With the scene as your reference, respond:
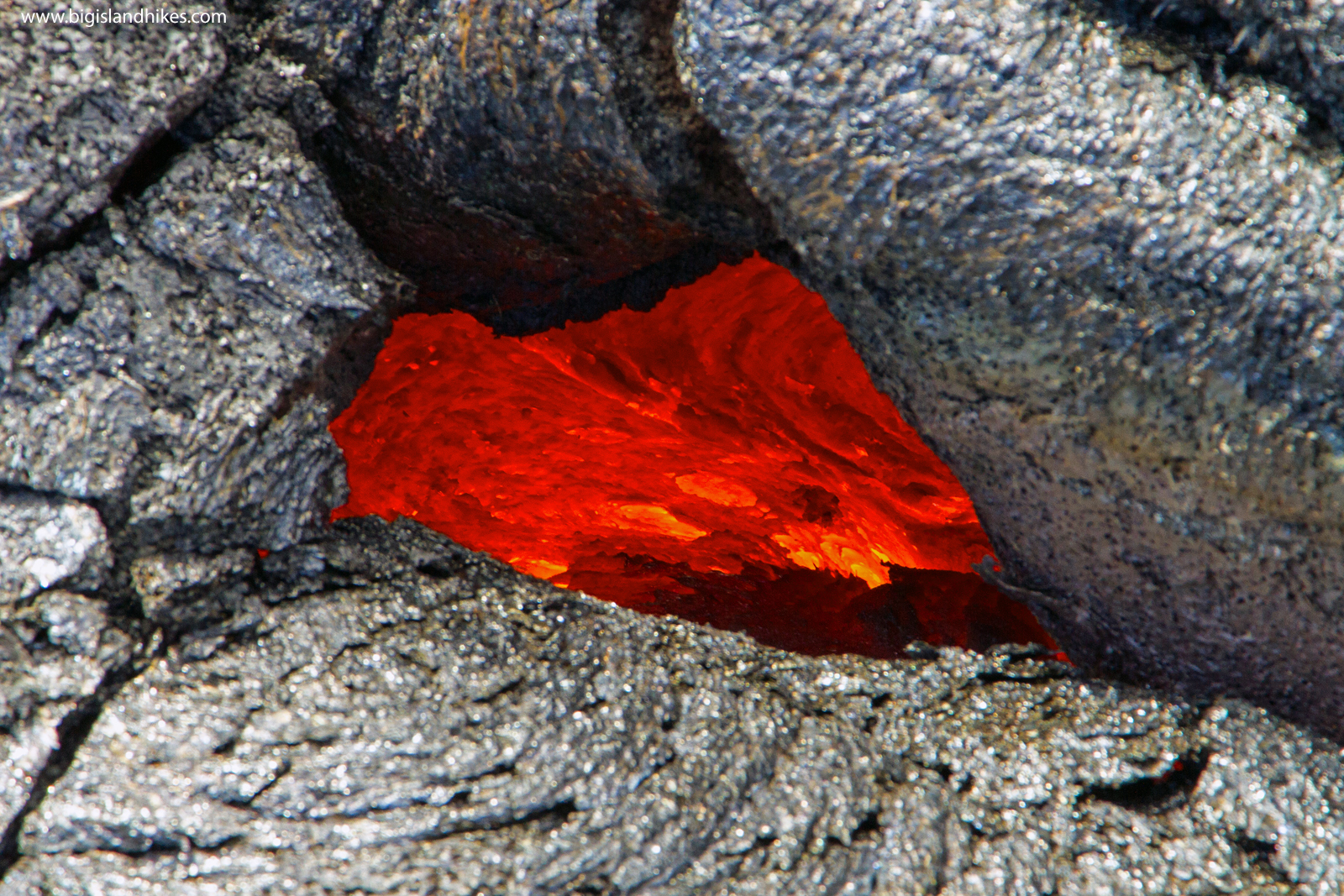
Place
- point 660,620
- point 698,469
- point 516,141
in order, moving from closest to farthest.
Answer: point 516,141 → point 660,620 → point 698,469

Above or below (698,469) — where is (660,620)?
below

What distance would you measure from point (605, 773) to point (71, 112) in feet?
4.54

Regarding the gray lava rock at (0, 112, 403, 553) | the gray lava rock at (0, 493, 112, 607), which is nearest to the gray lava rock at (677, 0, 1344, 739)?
the gray lava rock at (0, 112, 403, 553)

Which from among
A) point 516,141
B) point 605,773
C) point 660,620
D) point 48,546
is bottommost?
point 605,773

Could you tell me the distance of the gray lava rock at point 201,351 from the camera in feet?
4.99

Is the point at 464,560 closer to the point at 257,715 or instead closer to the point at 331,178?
the point at 257,715

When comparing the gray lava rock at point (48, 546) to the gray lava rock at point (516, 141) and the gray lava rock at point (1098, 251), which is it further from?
the gray lava rock at point (1098, 251)

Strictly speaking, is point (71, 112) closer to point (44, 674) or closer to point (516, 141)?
point (516, 141)

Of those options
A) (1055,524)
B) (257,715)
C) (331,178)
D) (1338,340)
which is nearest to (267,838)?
(257,715)

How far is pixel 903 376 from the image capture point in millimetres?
1688

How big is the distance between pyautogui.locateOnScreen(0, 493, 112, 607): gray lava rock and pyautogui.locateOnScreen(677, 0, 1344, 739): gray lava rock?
3.95ft

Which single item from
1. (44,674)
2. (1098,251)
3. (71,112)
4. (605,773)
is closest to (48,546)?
(44,674)

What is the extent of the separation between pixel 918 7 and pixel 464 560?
1269mm

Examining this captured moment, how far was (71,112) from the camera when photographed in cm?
154
